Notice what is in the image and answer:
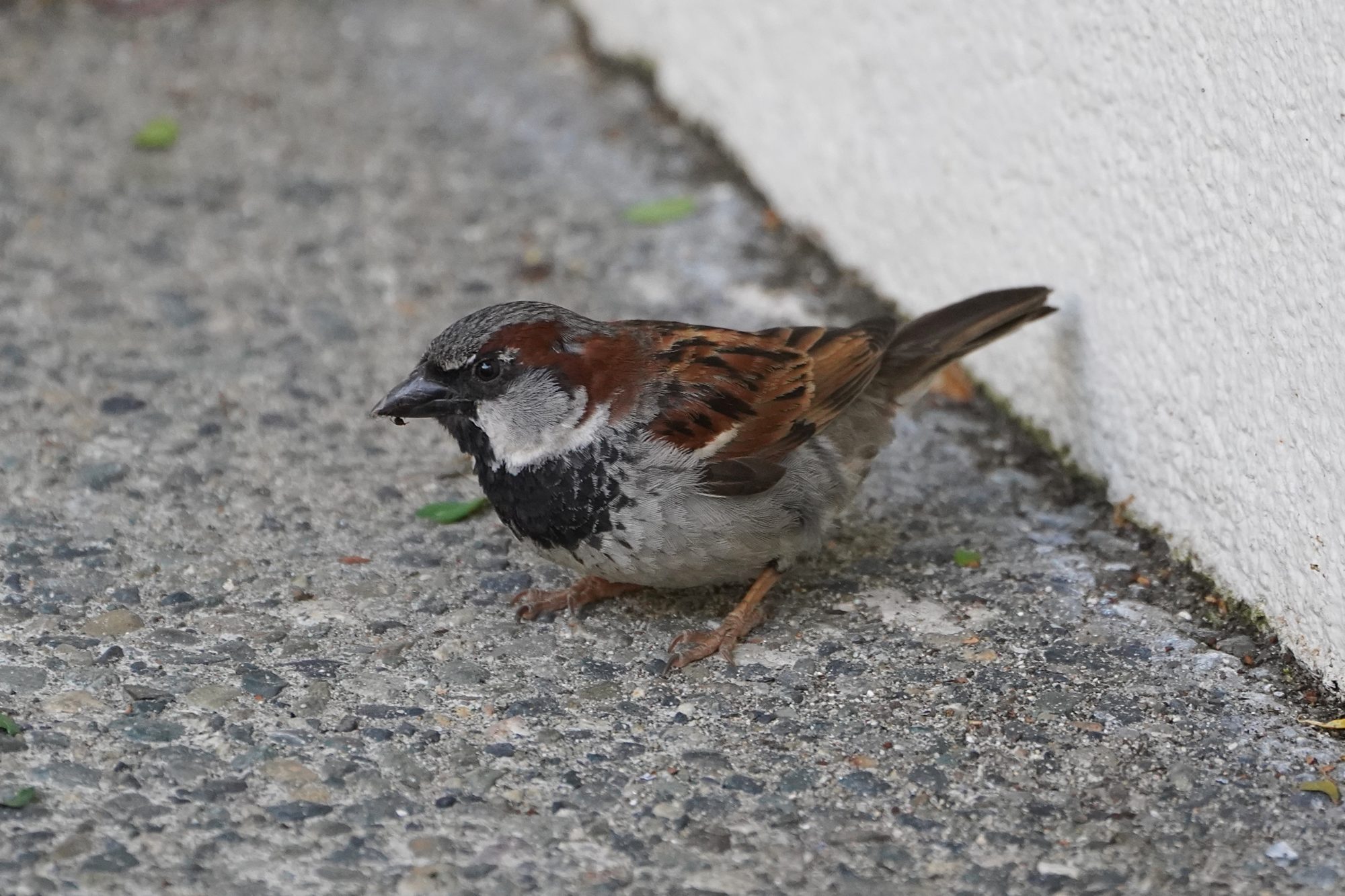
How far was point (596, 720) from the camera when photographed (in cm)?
330

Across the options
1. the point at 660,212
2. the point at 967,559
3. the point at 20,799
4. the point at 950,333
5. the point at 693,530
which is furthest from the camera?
the point at 660,212

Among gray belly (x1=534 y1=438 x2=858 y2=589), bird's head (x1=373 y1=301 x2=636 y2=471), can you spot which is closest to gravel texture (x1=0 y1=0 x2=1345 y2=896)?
gray belly (x1=534 y1=438 x2=858 y2=589)

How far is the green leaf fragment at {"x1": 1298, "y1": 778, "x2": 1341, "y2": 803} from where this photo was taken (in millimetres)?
2957

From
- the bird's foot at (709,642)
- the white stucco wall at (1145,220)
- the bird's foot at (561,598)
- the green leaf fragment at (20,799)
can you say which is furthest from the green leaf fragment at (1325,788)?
the green leaf fragment at (20,799)

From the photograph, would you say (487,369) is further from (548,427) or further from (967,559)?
(967,559)

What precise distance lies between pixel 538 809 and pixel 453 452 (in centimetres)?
171

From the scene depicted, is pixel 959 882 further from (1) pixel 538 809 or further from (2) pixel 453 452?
(2) pixel 453 452

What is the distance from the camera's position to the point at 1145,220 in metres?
3.71

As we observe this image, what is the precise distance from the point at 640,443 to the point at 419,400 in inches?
20.5

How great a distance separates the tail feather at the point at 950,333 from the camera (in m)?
4.02

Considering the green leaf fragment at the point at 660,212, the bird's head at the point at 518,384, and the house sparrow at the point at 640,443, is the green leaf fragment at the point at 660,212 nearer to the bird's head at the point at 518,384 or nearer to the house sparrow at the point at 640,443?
the house sparrow at the point at 640,443

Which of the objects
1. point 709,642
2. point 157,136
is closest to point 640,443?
point 709,642

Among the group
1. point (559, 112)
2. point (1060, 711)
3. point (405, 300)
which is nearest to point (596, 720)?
point (1060, 711)

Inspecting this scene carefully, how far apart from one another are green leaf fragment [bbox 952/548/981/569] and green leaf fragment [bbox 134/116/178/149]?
3776 millimetres
